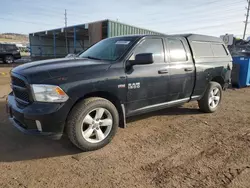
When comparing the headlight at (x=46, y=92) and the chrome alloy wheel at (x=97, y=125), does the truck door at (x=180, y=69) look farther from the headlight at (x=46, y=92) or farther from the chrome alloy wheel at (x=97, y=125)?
the headlight at (x=46, y=92)

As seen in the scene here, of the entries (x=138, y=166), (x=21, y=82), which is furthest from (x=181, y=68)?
(x=21, y=82)

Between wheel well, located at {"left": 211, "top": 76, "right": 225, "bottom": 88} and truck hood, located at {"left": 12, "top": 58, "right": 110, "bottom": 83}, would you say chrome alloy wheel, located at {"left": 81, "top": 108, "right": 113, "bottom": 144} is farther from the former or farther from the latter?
wheel well, located at {"left": 211, "top": 76, "right": 225, "bottom": 88}

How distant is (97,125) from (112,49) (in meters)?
1.50

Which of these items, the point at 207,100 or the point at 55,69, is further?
the point at 207,100

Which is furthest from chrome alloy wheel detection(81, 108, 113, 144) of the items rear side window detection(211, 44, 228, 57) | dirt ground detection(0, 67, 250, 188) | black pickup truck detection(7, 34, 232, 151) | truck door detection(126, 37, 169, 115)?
rear side window detection(211, 44, 228, 57)

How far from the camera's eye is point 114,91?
340 cm

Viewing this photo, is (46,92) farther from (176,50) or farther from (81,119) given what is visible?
(176,50)

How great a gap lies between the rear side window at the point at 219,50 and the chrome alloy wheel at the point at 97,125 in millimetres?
3554

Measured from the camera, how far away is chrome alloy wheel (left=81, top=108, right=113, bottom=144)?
3.24m

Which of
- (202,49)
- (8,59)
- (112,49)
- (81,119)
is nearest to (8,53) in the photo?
(8,59)

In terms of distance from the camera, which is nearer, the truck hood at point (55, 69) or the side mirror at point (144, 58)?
the truck hood at point (55, 69)

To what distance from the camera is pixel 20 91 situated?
10.3ft

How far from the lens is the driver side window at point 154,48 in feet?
12.7

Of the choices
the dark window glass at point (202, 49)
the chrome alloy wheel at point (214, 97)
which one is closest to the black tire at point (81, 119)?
the dark window glass at point (202, 49)
